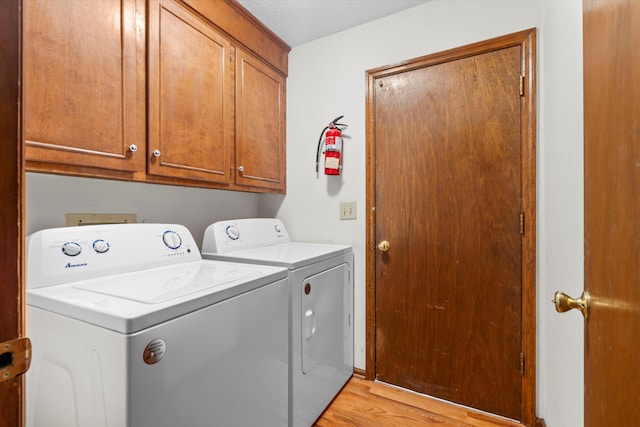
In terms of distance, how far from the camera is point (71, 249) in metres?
1.04

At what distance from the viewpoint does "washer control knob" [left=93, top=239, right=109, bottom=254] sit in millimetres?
1113

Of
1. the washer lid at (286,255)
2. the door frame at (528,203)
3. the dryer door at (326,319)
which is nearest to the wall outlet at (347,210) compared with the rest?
the washer lid at (286,255)

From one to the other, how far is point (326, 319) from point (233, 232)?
0.74 metres

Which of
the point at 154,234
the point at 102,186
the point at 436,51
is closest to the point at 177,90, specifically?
the point at 102,186

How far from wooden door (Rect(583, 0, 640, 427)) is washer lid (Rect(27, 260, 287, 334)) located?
939 mm

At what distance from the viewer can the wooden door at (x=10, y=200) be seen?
1.55 ft

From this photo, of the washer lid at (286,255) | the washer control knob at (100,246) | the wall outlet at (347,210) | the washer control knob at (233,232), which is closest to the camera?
the washer control knob at (100,246)

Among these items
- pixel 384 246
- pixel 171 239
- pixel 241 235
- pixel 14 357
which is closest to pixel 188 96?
pixel 171 239

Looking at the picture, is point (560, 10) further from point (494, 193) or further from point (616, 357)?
point (616, 357)

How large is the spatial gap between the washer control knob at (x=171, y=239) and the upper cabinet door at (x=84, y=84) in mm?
324

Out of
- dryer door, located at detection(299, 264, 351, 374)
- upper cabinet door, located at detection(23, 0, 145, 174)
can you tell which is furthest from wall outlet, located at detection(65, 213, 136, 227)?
dryer door, located at detection(299, 264, 351, 374)

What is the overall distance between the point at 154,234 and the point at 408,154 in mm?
1437

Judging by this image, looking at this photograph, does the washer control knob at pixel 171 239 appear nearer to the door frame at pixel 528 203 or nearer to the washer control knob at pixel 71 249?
the washer control knob at pixel 71 249

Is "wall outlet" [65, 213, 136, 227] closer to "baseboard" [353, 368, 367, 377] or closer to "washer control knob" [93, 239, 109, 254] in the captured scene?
"washer control knob" [93, 239, 109, 254]
